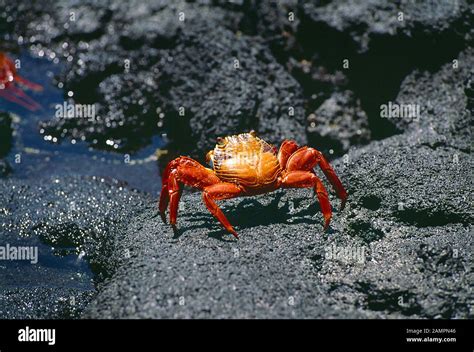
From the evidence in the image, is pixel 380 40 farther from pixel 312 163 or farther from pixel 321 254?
pixel 321 254

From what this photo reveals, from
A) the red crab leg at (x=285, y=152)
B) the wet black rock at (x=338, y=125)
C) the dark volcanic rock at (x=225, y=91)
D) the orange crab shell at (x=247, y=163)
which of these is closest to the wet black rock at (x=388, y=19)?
the wet black rock at (x=338, y=125)

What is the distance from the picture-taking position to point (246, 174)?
5.05 metres

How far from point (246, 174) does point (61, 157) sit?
11.6ft

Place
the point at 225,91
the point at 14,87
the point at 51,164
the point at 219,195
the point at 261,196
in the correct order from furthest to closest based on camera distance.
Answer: the point at 14,87 < the point at 51,164 < the point at 225,91 < the point at 261,196 < the point at 219,195

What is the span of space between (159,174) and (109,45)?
94.7 inches

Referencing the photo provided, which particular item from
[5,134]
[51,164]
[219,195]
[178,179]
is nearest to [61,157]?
[51,164]

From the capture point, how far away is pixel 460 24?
6934 mm

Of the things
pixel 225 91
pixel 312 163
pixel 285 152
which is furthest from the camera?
pixel 225 91

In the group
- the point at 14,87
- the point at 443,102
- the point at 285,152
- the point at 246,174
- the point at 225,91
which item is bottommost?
the point at 246,174

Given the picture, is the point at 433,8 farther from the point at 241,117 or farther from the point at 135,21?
the point at 135,21

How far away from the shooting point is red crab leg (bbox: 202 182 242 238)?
4.82m

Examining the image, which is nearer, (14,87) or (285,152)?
(285,152)

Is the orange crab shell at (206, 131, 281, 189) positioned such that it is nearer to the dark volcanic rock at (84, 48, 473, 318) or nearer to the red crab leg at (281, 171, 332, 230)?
the red crab leg at (281, 171, 332, 230)

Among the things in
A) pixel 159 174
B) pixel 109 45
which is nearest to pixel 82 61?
pixel 109 45
